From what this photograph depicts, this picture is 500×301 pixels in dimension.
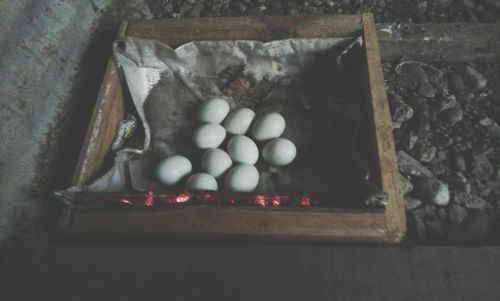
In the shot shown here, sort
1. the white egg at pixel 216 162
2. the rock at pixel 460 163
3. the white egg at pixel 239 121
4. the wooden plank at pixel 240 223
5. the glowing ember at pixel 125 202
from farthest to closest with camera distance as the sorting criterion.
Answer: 1. the rock at pixel 460 163
2. the white egg at pixel 239 121
3. the white egg at pixel 216 162
4. the glowing ember at pixel 125 202
5. the wooden plank at pixel 240 223

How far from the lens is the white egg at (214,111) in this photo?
1643mm

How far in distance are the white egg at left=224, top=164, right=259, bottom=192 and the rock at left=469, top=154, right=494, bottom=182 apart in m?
0.95

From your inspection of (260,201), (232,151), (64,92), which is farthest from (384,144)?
(64,92)

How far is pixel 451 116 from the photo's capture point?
6.05ft

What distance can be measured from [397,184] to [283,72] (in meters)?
0.77

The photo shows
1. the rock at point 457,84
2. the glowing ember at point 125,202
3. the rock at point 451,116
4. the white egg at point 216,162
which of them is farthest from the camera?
the rock at point 457,84

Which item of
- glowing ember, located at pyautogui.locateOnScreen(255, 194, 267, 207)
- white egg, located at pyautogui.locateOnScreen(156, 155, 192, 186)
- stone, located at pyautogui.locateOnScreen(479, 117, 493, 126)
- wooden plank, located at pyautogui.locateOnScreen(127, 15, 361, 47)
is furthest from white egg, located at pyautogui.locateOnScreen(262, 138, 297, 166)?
stone, located at pyautogui.locateOnScreen(479, 117, 493, 126)

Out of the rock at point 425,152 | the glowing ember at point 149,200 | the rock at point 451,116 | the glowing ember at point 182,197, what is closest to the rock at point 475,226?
the rock at point 425,152

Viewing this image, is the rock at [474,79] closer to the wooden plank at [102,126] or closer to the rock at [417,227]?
the rock at [417,227]

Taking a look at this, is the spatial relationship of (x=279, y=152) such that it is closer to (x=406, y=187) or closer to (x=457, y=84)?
(x=406, y=187)

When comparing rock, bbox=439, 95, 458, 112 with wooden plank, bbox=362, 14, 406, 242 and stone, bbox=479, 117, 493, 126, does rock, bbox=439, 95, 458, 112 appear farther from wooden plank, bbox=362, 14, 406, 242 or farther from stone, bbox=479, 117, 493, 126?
wooden plank, bbox=362, 14, 406, 242

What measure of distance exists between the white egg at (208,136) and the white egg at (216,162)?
0.19 ft

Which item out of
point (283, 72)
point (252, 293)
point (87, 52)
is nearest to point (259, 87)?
point (283, 72)

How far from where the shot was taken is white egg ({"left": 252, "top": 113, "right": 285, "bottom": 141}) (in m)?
1.57
